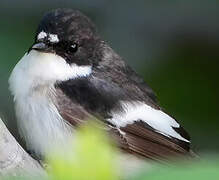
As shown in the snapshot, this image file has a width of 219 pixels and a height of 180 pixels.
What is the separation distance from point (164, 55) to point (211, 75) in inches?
16.1

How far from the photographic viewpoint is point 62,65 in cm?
333

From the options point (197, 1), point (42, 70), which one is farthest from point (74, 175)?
point (197, 1)

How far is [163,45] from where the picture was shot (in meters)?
4.12

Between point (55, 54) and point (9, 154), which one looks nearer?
point (9, 154)

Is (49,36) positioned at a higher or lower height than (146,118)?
higher

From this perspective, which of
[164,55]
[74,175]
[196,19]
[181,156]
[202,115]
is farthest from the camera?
[196,19]

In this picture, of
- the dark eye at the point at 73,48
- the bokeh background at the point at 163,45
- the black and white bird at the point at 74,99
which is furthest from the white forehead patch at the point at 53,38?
the bokeh background at the point at 163,45

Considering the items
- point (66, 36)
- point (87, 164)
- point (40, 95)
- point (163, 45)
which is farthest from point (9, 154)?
point (163, 45)

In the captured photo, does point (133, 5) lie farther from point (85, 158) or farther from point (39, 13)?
point (85, 158)

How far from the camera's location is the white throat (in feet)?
10.2

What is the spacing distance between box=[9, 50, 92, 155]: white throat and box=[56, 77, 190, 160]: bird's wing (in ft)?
0.17

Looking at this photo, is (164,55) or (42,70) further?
(164,55)

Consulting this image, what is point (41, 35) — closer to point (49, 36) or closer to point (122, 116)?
point (49, 36)

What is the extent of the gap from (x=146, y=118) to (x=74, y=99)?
420 mm
